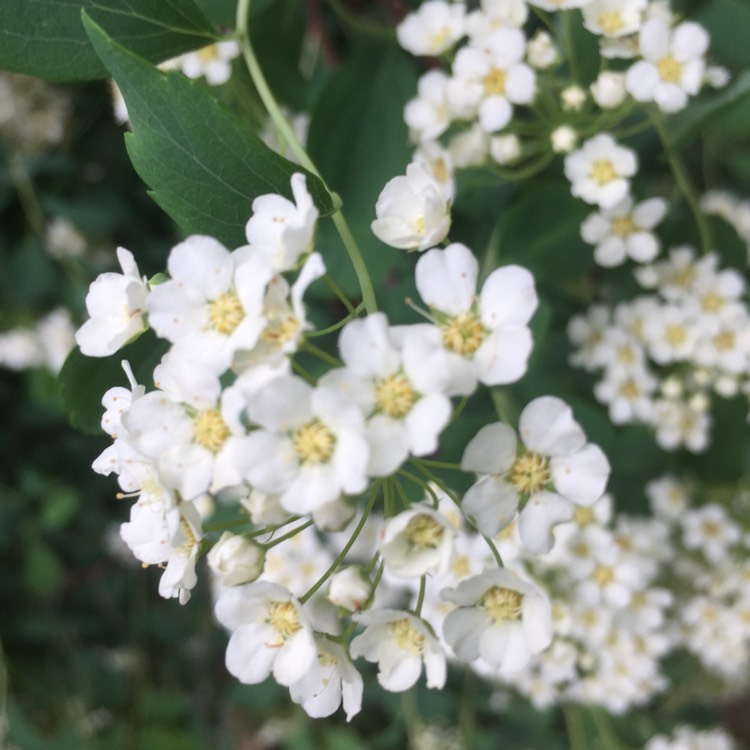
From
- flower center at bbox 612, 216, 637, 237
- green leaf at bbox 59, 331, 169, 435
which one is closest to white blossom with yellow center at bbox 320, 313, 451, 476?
green leaf at bbox 59, 331, 169, 435

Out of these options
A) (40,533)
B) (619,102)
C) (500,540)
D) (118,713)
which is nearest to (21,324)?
(40,533)

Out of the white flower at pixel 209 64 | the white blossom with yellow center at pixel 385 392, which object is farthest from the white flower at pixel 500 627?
the white flower at pixel 209 64

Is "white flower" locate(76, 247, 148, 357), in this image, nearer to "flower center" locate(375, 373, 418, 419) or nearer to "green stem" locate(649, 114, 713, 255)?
"flower center" locate(375, 373, 418, 419)

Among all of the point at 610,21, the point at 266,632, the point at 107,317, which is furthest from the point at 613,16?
the point at 266,632

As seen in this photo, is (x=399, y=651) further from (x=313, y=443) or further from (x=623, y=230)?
(x=623, y=230)

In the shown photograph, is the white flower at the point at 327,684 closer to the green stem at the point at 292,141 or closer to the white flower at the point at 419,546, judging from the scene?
the white flower at the point at 419,546

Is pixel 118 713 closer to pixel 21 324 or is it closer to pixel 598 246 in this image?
pixel 21 324
